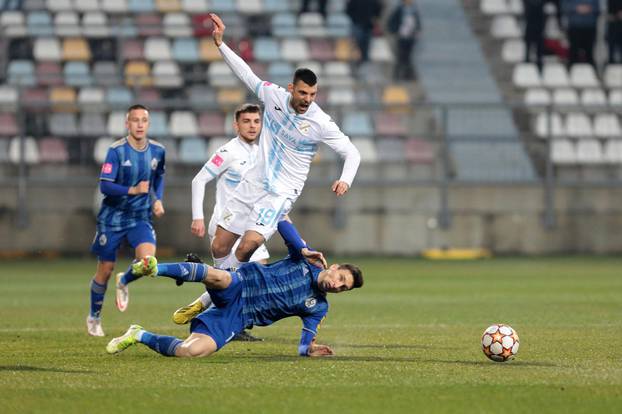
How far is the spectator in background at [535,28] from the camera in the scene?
2859cm

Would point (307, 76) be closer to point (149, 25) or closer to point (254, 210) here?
point (254, 210)

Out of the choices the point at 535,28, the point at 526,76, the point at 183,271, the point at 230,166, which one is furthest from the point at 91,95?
the point at 183,271

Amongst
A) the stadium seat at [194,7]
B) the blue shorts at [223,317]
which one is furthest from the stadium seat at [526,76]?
the blue shorts at [223,317]

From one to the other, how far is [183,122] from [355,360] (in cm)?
1675

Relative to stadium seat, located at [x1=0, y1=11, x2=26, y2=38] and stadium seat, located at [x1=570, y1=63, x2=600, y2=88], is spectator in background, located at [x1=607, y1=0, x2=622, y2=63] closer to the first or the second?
stadium seat, located at [x1=570, y1=63, x2=600, y2=88]

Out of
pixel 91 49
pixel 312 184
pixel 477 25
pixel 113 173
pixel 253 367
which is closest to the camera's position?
pixel 253 367

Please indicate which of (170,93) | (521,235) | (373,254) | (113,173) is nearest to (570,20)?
(521,235)

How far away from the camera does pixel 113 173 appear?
12906 millimetres

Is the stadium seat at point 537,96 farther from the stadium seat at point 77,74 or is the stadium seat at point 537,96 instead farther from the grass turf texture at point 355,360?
the grass turf texture at point 355,360

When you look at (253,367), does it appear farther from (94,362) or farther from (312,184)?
(312,184)

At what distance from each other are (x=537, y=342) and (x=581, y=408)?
13.0ft

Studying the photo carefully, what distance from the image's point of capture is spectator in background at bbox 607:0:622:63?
95.5 feet

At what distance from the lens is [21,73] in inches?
1081

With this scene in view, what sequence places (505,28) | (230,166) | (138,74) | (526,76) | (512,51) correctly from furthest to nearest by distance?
(505,28) < (512,51) < (526,76) < (138,74) < (230,166)
